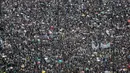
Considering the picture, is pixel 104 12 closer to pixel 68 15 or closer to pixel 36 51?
pixel 68 15

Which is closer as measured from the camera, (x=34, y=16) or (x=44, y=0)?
(x=34, y=16)

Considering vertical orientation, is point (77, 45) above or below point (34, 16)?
below

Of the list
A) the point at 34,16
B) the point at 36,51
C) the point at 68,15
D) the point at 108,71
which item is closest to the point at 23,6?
the point at 34,16

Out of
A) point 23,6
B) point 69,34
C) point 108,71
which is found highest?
point 23,6

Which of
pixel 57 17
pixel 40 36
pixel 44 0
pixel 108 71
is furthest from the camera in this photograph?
pixel 44 0

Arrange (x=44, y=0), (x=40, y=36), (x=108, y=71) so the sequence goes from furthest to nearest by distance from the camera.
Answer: (x=44, y=0), (x=40, y=36), (x=108, y=71)

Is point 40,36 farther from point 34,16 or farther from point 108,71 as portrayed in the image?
point 108,71

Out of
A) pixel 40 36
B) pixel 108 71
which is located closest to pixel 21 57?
pixel 40 36
